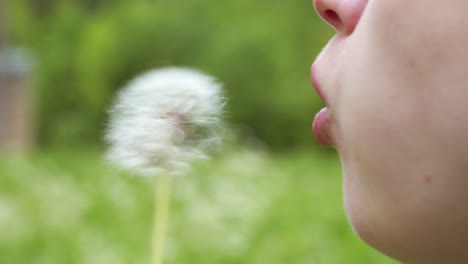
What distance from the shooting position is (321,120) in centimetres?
61

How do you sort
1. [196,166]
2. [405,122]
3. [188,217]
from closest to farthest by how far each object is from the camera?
1. [405,122]
2. [188,217]
3. [196,166]

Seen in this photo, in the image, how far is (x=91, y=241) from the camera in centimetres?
204

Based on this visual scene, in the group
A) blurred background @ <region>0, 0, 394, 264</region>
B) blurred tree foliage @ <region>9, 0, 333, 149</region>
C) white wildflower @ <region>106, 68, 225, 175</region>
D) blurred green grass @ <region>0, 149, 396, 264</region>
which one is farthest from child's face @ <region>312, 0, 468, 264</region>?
blurred tree foliage @ <region>9, 0, 333, 149</region>

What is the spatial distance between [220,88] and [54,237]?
1462mm

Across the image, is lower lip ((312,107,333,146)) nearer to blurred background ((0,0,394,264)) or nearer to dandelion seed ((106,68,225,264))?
dandelion seed ((106,68,225,264))

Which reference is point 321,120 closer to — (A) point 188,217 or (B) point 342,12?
(B) point 342,12

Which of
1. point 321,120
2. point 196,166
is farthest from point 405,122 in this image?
point 196,166

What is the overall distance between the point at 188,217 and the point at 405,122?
5.68ft

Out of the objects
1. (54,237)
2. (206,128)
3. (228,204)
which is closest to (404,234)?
(206,128)

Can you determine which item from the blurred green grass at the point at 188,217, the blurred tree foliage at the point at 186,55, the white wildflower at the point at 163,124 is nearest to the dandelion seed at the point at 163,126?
the white wildflower at the point at 163,124

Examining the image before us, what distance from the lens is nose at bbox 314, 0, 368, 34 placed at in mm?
583

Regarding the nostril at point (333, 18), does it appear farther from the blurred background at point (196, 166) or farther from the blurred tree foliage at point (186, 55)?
the blurred tree foliage at point (186, 55)

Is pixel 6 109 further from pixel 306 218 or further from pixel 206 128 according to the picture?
pixel 206 128

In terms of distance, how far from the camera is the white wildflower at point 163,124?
652 mm
